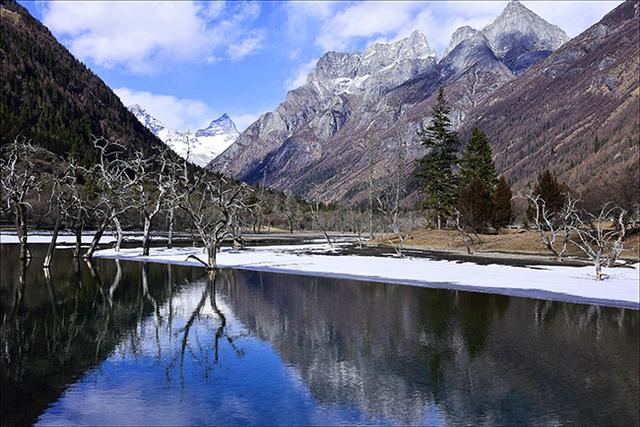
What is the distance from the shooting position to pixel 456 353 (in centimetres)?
1661

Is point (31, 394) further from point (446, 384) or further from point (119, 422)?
point (446, 384)

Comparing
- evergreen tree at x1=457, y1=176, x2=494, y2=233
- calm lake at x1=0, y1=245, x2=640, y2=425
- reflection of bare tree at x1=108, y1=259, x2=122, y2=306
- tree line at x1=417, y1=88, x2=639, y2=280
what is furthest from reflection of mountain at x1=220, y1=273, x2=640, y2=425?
evergreen tree at x1=457, y1=176, x2=494, y2=233

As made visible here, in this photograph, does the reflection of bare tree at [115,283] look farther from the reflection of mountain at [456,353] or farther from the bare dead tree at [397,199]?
the bare dead tree at [397,199]

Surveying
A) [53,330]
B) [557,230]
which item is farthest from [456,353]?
[557,230]

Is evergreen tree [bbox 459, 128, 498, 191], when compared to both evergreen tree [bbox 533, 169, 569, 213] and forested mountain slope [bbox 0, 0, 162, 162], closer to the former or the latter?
evergreen tree [bbox 533, 169, 569, 213]

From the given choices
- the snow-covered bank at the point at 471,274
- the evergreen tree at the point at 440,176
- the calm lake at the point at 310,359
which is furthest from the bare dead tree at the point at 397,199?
the calm lake at the point at 310,359

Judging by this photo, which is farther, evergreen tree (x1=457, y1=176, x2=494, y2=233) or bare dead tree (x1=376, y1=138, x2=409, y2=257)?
bare dead tree (x1=376, y1=138, x2=409, y2=257)

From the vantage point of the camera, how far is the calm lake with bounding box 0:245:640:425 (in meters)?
11.6

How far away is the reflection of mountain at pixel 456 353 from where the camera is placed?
12102mm

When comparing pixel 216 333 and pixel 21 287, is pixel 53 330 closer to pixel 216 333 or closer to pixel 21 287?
pixel 216 333

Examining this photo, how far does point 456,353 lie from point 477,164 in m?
68.6

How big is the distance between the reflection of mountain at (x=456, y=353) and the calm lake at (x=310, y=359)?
60 mm

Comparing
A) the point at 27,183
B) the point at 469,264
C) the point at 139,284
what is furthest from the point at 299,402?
the point at 27,183

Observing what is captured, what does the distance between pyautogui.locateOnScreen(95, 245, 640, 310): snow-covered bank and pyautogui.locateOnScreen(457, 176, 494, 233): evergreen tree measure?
26.2 m
